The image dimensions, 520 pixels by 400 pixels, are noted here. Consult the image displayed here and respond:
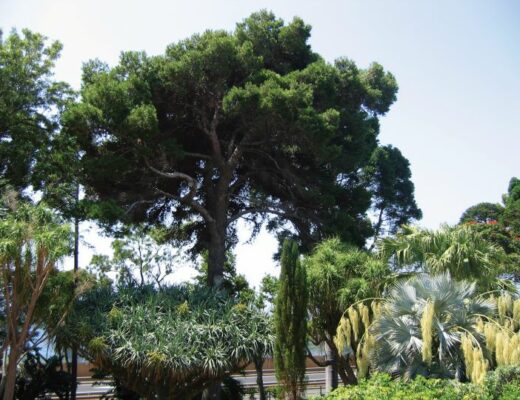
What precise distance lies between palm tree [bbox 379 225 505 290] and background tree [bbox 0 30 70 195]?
11.5m

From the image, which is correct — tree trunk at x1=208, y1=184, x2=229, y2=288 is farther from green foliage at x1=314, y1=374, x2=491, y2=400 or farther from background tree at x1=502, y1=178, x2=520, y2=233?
background tree at x1=502, y1=178, x2=520, y2=233

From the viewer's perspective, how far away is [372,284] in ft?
56.0

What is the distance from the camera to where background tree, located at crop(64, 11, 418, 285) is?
1945cm

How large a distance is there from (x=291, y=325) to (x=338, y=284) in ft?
9.35

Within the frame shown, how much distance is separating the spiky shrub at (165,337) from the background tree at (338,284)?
5.84ft

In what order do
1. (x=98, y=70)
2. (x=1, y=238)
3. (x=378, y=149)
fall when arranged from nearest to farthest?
(x=1, y=238) < (x=98, y=70) < (x=378, y=149)

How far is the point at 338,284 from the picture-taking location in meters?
17.6

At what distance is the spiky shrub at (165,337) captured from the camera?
15.7 m

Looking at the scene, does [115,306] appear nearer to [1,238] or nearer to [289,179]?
[1,238]

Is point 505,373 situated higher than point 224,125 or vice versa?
point 224,125

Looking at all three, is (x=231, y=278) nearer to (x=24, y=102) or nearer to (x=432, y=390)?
(x=24, y=102)

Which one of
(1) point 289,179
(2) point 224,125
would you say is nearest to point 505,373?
(1) point 289,179

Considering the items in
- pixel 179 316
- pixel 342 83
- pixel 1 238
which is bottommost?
pixel 179 316

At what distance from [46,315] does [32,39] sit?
Answer: 9335 mm
